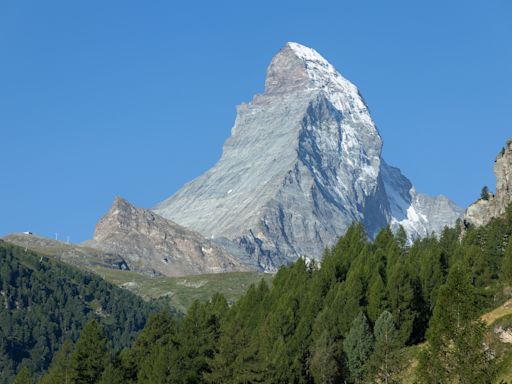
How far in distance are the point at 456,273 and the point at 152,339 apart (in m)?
66.2

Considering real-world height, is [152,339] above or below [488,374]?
above

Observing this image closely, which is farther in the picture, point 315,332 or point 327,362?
point 315,332

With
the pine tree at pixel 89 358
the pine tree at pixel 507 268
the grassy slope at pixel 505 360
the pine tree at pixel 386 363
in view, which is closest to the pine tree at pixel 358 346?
the grassy slope at pixel 505 360

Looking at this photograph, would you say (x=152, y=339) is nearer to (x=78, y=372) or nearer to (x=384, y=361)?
(x=78, y=372)

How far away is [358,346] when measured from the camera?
123750mm

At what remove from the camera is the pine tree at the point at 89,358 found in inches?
5094

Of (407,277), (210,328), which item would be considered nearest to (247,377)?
(210,328)

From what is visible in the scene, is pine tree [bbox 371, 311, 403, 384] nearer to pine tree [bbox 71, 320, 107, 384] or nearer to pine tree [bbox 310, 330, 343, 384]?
pine tree [bbox 310, 330, 343, 384]

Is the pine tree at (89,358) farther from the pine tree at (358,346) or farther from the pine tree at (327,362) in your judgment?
the pine tree at (358,346)

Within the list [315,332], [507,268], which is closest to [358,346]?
[315,332]

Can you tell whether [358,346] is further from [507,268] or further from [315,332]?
[507,268]

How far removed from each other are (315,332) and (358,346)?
1092cm

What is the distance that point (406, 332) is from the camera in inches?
5192

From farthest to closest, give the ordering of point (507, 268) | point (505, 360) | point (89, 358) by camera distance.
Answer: point (507, 268)
point (89, 358)
point (505, 360)
